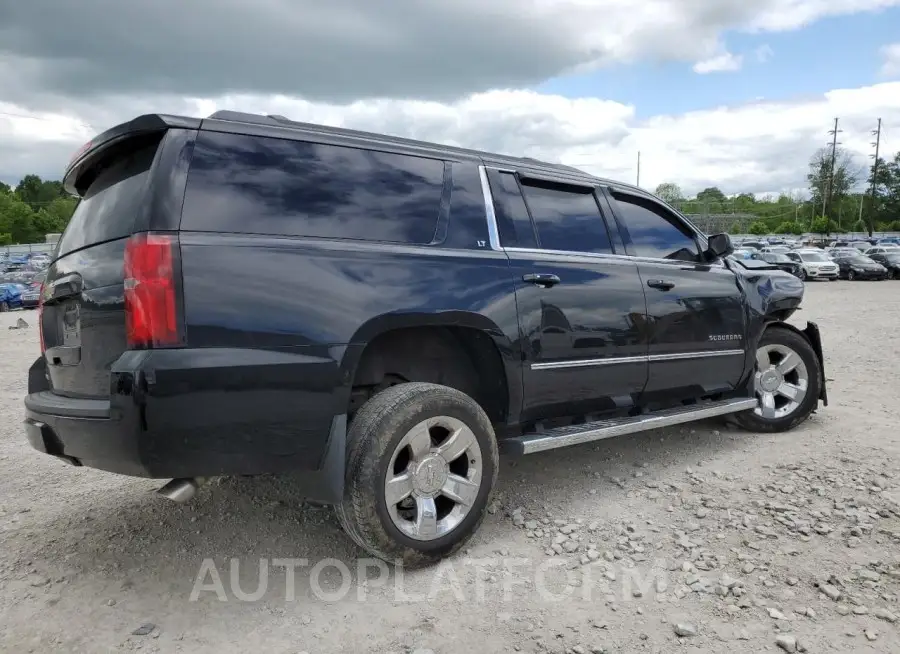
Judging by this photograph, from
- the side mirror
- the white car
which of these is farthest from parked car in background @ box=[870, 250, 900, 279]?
the side mirror

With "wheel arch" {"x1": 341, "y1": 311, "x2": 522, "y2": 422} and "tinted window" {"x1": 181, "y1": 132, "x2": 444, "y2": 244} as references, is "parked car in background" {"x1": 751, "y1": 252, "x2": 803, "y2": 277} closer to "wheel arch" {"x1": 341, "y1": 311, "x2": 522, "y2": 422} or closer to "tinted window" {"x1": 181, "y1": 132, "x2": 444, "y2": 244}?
"wheel arch" {"x1": 341, "y1": 311, "x2": 522, "y2": 422}

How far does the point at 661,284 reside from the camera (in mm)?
4152

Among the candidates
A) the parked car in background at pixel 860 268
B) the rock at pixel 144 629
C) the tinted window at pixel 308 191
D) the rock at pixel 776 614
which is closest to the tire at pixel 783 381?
the rock at pixel 776 614

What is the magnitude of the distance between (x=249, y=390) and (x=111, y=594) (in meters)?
1.17

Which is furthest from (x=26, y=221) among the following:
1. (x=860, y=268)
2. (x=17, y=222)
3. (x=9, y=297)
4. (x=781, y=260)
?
(x=860, y=268)

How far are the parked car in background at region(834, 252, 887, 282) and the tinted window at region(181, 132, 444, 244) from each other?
110 feet

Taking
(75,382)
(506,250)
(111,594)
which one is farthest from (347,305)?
(111,594)

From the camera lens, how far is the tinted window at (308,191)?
2.66m

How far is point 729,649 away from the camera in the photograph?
2438 millimetres

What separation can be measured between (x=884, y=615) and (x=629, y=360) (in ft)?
5.66

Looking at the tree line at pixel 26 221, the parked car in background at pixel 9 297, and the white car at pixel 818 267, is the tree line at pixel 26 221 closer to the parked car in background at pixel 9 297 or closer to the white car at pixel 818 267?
the parked car in background at pixel 9 297

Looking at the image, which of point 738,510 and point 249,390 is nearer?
point 249,390

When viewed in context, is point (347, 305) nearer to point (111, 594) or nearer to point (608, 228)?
point (111, 594)

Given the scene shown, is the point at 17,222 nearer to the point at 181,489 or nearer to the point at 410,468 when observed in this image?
the point at 181,489
